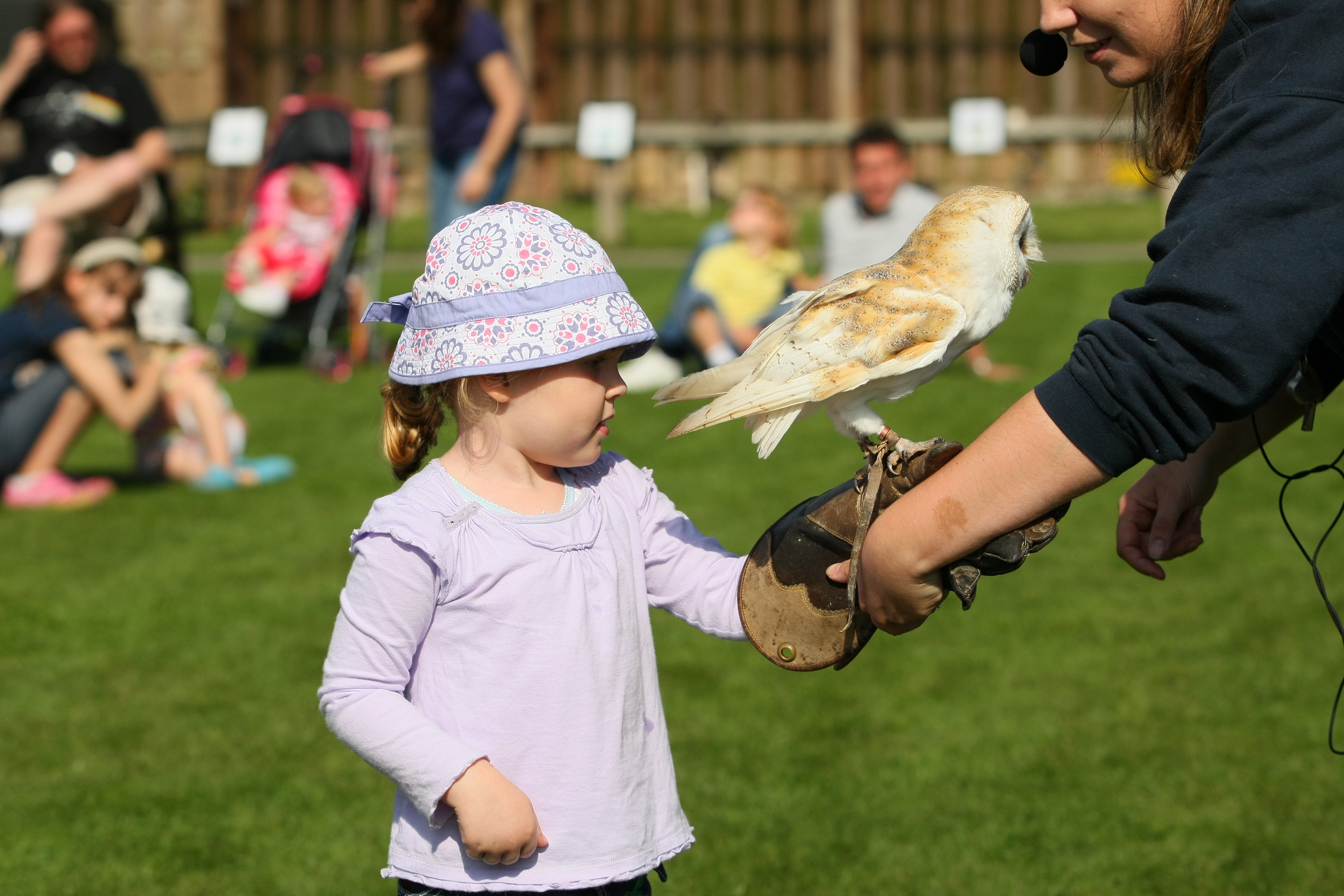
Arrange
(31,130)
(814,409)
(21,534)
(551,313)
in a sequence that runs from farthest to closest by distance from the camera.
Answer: (31,130), (21,534), (814,409), (551,313)

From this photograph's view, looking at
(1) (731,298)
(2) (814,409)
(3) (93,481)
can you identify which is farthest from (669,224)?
(2) (814,409)

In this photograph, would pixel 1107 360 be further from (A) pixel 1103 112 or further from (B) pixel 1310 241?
(A) pixel 1103 112

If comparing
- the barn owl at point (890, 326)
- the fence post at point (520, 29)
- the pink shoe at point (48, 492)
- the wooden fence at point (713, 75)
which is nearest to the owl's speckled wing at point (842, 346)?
the barn owl at point (890, 326)

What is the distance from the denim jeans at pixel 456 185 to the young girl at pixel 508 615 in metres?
5.73

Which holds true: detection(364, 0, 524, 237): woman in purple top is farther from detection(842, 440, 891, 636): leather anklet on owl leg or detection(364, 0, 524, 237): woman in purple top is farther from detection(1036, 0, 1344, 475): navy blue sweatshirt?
detection(1036, 0, 1344, 475): navy blue sweatshirt

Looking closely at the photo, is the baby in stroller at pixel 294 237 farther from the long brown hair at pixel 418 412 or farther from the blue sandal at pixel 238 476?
the long brown hair at pixel 418 412

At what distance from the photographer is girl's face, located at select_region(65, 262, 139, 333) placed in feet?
20.4


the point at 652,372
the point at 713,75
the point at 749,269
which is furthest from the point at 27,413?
the point at 713,75

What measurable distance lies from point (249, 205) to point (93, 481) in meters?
3.57

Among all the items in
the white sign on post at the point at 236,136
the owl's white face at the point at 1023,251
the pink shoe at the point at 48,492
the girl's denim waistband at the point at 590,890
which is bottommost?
the white sign on post at the point at 236,136

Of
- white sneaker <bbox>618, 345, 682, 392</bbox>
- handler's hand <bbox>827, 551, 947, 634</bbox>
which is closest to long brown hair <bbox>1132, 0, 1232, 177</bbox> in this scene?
handler's hand <bbox>827, 551, 947, 634</bbox>

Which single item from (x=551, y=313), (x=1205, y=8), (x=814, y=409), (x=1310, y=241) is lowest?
(x=814, y=409)

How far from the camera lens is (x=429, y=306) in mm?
1926

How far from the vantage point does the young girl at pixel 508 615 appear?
73.0 inches
